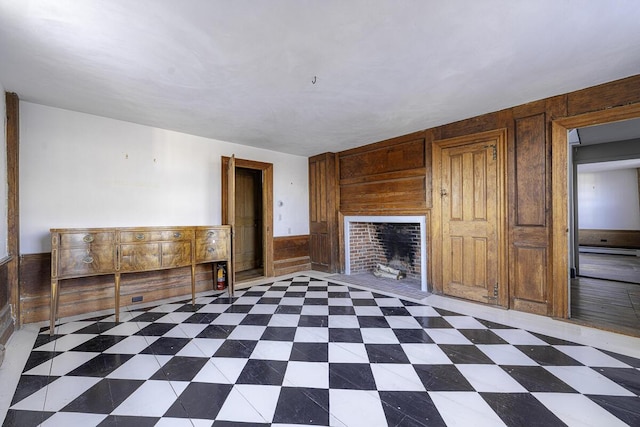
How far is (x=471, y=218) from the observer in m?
3.61

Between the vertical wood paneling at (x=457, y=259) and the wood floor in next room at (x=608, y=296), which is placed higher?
the vertical wood paneling at (x=457, y=259)

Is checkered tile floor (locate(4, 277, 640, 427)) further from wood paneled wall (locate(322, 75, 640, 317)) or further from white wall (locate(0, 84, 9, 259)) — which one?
white wall (locate(0, 84, 9, 259))

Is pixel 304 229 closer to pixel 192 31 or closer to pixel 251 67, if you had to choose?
pixel 251 67

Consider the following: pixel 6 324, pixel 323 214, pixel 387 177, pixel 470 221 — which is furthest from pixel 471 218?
pixel 6 324

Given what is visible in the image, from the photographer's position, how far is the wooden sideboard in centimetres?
272

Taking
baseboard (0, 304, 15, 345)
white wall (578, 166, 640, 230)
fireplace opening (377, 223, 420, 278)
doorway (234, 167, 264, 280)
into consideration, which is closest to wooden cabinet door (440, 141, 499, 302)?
fireplace opening (377, 223, 420, 278)

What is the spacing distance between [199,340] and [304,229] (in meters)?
3.39

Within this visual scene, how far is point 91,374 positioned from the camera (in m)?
2.02

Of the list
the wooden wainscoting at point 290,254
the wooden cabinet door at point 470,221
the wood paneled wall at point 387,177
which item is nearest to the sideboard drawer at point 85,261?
the wooden wainscoting at point 290,254

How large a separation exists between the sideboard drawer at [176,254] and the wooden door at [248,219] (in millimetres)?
2231

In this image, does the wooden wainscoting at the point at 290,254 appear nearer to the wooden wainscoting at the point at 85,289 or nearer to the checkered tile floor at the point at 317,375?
the wooden wainscoting at the point at 85,289

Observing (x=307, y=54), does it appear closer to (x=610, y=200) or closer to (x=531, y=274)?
(x=531, y=274)

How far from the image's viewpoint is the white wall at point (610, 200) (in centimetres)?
813

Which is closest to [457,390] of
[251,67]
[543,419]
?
[543,419]
